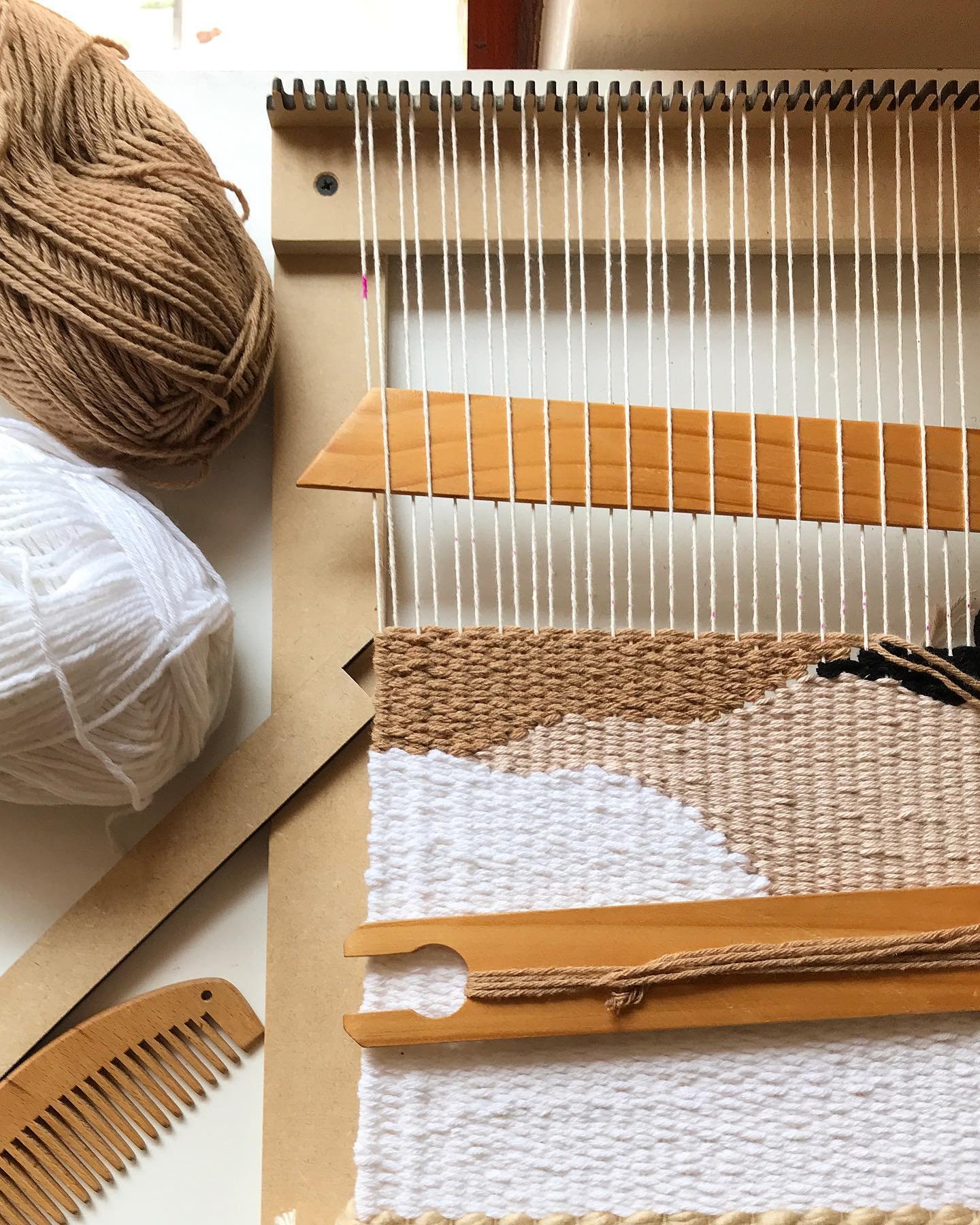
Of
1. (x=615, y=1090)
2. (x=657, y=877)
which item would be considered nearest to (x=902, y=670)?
(x=657, y=877)

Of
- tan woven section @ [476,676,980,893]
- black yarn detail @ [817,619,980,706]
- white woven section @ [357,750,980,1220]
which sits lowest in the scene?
white woven section @ [357,750,980,1220]

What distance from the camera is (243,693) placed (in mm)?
903

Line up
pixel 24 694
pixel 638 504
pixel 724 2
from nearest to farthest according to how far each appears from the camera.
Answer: pixel 24 694 → pixel 638 504 → pixel 724 2

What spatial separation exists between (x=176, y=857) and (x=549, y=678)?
0.33 metres

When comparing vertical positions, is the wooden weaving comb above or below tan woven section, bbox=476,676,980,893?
below

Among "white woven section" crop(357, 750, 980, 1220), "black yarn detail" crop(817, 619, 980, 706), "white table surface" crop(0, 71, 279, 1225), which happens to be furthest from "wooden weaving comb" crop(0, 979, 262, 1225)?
"black yarn detail" crop(817, 619, 980, 706)

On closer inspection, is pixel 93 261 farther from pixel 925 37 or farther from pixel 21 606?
pixel 925 37

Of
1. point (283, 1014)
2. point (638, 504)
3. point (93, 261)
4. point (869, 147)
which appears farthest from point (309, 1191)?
point (869, 147)

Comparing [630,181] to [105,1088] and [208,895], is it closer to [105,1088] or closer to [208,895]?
[208,895]

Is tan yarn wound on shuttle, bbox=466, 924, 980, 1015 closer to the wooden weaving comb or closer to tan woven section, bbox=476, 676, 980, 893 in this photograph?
tan woven section, bbox=476, 676, 980, 893

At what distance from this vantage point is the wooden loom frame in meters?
0.82

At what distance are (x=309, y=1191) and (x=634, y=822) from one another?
14.7 inches

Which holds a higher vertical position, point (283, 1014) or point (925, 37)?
point (925, 37)

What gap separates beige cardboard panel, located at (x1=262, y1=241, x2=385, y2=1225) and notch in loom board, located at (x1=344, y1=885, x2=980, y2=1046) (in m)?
0.11
